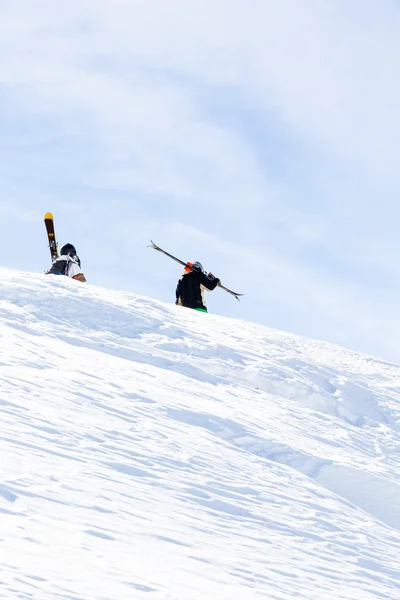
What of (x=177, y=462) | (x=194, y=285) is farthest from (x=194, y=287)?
(x=177, y=462)

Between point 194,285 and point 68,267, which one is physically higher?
point 194,285

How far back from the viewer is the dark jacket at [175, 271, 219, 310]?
13.5 m

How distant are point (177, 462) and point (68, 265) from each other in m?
8.02

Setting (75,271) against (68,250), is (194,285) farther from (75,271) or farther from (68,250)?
(68,250)

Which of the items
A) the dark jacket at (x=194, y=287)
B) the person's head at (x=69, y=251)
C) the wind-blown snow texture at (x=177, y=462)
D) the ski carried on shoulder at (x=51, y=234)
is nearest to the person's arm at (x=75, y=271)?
the person's head at (x=69, y=251)

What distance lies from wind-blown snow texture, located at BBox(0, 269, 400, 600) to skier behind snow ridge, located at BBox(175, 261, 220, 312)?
3192mm

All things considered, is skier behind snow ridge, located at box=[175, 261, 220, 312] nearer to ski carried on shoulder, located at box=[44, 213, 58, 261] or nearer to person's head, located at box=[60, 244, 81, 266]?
person's head, located at box=[60, 244, 81, 266]

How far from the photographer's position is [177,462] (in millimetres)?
5301

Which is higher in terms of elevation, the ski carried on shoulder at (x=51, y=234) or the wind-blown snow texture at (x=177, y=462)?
the ski carried on shoulder at (x=51, y=234)

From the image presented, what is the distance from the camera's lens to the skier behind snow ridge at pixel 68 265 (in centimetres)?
1279

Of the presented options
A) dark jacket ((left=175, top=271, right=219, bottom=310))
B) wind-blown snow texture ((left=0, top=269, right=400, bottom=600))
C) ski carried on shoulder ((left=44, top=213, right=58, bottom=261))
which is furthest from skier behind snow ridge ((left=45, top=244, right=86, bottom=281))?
ski carried on shoulder ((left=44, top=213, right=58, bottom=261))

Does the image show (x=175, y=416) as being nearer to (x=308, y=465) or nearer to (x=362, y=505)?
(x=308, y=465)

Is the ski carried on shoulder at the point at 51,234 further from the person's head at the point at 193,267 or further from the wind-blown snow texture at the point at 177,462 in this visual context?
the wind-blown snow texture at the point at 177,462

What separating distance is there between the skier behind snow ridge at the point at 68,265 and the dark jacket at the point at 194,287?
179 cm
